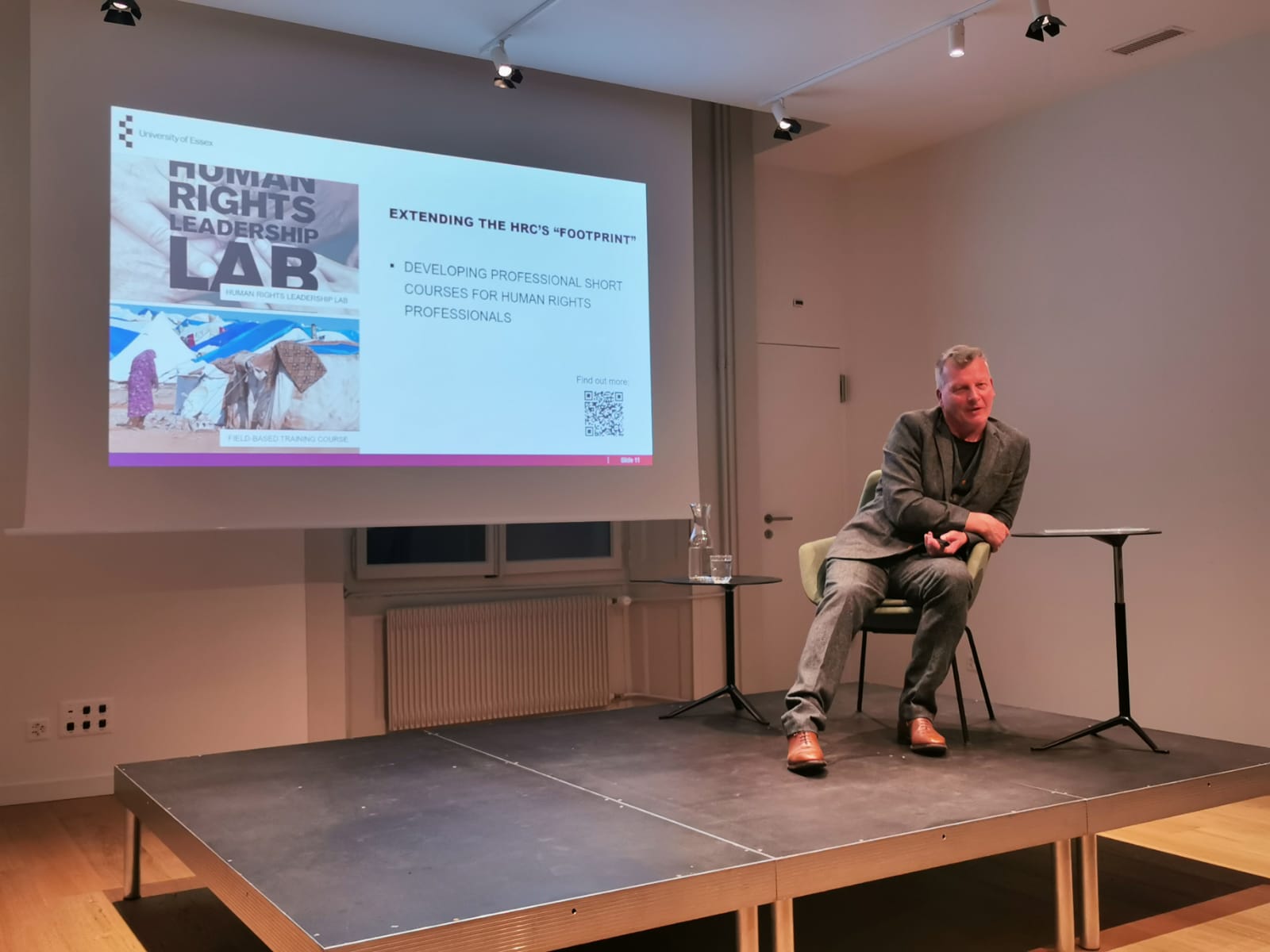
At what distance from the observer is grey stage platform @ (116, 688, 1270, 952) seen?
1.84m

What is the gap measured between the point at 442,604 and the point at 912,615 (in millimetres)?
2203

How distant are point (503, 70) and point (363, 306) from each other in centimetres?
101

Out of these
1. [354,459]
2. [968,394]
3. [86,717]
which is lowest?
[86,717]

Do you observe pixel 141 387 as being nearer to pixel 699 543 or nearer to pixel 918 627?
pixel 699 543

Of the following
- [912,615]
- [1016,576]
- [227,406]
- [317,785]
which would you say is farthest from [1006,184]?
[317,785]

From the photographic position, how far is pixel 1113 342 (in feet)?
15.0

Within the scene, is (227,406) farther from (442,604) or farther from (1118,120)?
(1118,120)

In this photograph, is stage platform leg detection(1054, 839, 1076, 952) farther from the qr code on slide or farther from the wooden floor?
the qr code on slide

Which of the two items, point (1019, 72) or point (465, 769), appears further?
point (1019, 72)

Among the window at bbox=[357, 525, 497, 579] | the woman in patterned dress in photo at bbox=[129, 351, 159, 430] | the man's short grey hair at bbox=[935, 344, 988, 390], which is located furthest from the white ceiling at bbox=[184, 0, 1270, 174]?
the window at bbox=[357, 525, 497, 579]

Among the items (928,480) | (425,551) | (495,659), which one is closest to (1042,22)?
(928,480)

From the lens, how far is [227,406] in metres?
3.79

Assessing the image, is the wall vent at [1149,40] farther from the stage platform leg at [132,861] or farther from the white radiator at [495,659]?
the stage platform leg at [132,861]

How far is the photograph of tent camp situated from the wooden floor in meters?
1.22
